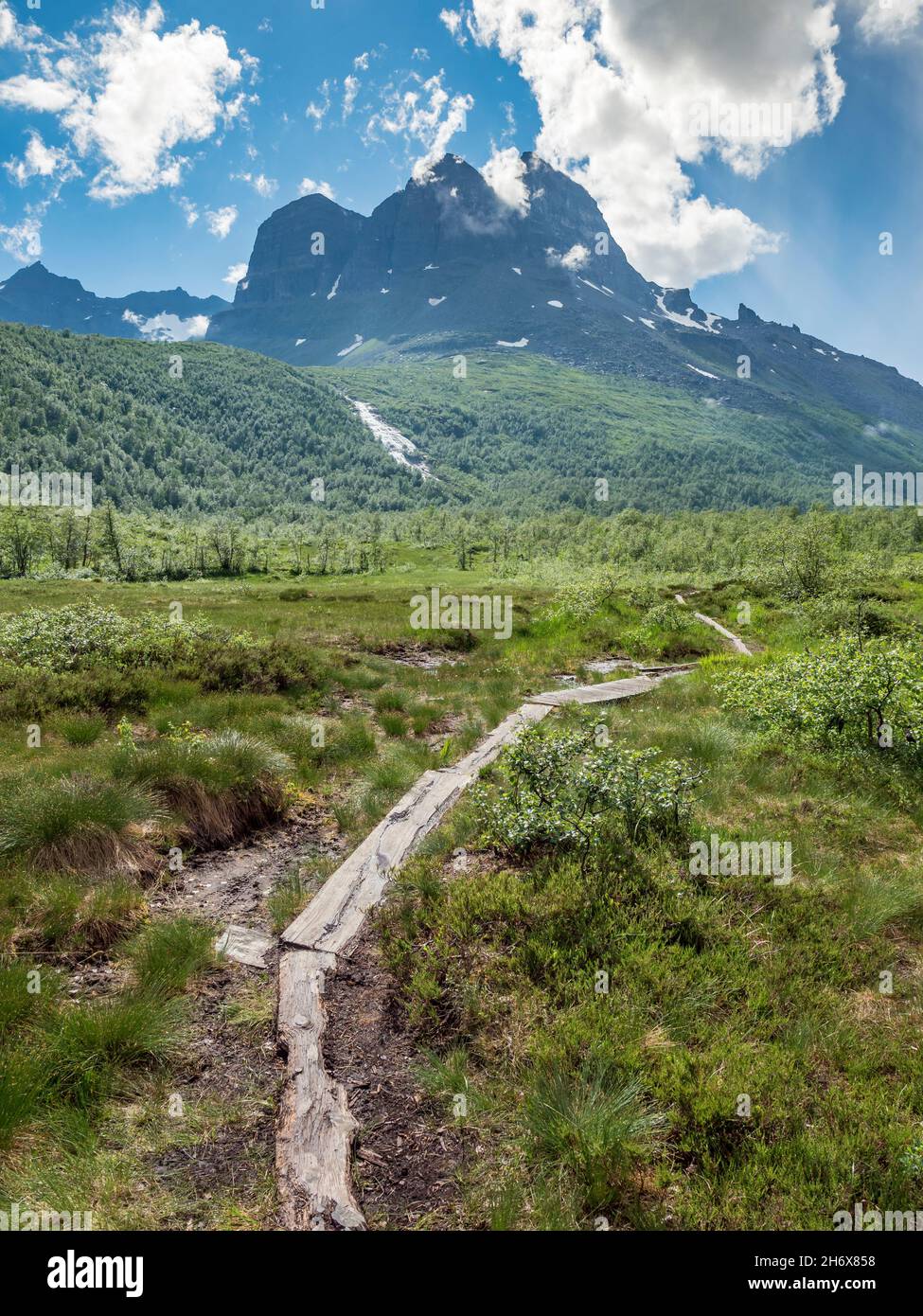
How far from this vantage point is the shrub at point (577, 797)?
23.0ft

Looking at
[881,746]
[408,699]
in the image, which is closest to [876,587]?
[881,746]

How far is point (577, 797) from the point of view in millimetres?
7512

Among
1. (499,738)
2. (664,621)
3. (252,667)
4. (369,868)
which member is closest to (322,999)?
(369,868)

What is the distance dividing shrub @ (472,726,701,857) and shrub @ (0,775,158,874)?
165 inches

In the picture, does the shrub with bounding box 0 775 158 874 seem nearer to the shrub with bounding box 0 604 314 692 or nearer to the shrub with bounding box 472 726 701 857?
the shrub with bounding box 472 726 701 857

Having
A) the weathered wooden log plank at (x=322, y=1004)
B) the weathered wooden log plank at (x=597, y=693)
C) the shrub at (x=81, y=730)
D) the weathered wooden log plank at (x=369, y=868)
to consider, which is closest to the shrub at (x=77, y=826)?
the weathered wooden log plank at (x=369, y=868)

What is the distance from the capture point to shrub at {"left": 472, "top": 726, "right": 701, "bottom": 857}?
7.01 metres

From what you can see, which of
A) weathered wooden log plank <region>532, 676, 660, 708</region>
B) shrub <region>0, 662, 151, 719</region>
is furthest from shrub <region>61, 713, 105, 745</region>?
weathered wooden log plank <region>532, 676, 660, 708</region>

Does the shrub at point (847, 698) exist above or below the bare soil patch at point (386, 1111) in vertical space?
above

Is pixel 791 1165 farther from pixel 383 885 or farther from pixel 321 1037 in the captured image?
pixel 383 885

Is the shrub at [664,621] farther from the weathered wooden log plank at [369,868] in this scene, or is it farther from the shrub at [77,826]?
the shrub at [77,826]

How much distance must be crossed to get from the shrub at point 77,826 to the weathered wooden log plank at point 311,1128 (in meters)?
2.74

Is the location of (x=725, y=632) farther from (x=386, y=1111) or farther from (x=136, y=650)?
(x=386, y=1111)

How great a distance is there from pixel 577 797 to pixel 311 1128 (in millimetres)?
4463
